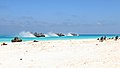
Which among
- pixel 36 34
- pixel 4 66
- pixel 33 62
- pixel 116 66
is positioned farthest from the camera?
pixel 36 34

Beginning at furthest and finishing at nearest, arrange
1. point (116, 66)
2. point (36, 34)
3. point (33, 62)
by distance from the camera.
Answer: point (36, 34) → point (33, 62) → point (116, 66)

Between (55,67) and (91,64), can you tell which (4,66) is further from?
(91,64)

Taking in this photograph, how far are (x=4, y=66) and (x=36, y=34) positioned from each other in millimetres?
93038

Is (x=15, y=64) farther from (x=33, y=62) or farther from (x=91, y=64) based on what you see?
(x=91, y=64)

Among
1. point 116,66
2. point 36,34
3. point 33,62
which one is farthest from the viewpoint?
point 36,34

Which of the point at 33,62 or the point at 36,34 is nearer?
the point at 33,62

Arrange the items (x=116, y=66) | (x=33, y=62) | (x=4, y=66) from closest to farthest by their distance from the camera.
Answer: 1. (x=116, y=66)
2. (x=4, y=66)
3. (x=33, y=62)

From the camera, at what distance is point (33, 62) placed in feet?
55.1

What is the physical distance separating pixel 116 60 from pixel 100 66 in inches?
75.4

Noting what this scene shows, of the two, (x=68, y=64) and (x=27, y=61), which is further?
(x=27, y=61)

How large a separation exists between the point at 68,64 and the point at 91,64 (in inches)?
47.2

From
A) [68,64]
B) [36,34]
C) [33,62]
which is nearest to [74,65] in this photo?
[68,64]

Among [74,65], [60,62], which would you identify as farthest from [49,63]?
[74,65]

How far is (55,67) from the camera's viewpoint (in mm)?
14922
